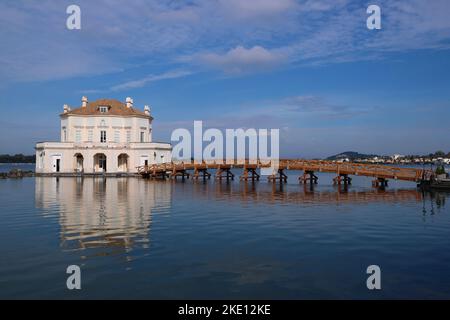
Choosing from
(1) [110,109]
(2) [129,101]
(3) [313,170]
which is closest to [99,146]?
(1) [110,109]

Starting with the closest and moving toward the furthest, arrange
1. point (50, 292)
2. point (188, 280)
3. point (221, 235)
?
point (50, 292) → point (188, 280) → point (221, 235)

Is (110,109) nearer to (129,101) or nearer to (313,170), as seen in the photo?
(129,101)

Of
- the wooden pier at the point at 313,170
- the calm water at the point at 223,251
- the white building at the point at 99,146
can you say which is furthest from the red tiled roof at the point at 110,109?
the calm water at the point at 223,251

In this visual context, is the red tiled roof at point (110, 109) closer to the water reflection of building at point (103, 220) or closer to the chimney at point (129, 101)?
the chimney at point (129, 101)

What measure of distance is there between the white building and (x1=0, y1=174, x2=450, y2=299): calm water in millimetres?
35887

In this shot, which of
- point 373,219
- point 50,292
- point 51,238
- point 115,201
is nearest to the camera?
point 50,292

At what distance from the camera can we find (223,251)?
12.8 meters

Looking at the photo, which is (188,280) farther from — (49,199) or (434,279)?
(49,199)

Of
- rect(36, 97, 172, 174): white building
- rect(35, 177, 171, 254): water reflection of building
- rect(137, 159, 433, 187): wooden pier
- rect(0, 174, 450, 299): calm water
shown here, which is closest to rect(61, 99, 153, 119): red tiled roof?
rect(36, 97, 172, 174): white building

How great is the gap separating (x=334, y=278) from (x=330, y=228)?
6813mm

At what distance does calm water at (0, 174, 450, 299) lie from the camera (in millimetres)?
9352

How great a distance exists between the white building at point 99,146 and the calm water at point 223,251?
35.9m
